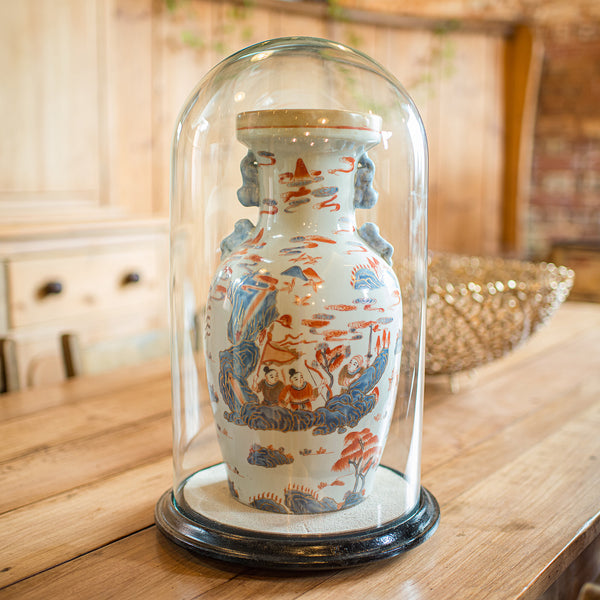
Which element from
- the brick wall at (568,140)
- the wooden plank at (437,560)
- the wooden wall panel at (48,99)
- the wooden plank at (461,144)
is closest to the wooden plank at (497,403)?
the wooden plank at (437,560)

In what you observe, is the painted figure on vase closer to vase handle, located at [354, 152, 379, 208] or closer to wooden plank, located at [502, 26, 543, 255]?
vase handle, located at [354, 152, 379, 208]

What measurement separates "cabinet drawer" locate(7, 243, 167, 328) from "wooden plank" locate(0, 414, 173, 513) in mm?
1047

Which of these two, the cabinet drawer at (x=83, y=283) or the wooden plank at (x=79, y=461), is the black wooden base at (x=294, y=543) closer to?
the wooden plank at (x=79, y=461)

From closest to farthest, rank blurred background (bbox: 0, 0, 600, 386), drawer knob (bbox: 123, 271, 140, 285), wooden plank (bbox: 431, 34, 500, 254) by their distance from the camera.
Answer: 1. blurred background (bbox: 0, 0, 600, 386)
2. drawer knob (bbox: 123, 271, 140, 285)
3. wooden plank (bbox: 431, 34, 500, 254)

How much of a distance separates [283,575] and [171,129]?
7.74 ft

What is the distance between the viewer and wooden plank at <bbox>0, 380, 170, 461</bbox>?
99cm

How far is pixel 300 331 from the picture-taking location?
0.67 metres

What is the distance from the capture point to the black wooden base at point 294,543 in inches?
25.4

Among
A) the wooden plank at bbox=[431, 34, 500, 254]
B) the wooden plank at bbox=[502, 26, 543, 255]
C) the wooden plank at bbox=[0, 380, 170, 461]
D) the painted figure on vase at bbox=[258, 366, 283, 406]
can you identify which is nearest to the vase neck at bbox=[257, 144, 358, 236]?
the painted figure on vase at bbox=[258, 366, 283, 406]

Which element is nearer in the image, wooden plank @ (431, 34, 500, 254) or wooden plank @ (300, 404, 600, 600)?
wooden plank @ (300, 404, 600, 600)

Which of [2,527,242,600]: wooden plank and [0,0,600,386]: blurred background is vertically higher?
[0,0,600,386]: blurred background

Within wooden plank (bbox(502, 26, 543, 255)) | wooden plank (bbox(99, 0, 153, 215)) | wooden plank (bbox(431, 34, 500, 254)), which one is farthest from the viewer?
wooden plank (bbox(502, 26, 543, 255))

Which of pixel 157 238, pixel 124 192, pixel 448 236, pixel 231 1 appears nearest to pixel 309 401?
pixel 157 238

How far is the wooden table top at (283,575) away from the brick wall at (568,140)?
8.97ft
